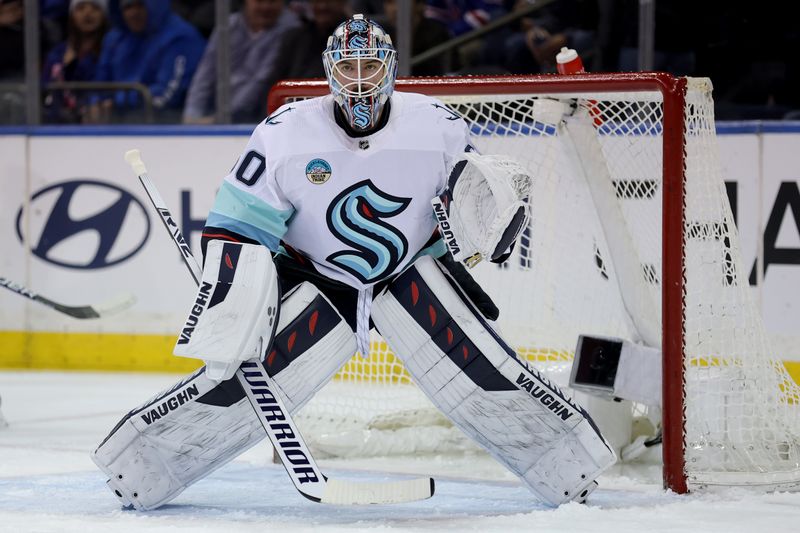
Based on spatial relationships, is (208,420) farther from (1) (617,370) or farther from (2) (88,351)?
(2) (88,351)

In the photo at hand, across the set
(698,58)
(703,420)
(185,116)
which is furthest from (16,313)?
(703,420)

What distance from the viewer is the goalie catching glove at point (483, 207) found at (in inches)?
102

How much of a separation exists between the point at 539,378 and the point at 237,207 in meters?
0.71

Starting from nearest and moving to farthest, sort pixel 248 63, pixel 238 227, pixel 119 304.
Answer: pixel 238 227
pixel 119 304
pixel 248 63

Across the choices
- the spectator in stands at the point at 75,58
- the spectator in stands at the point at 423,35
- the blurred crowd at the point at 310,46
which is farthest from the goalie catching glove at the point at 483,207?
the spectator in stands at the point at 75,58

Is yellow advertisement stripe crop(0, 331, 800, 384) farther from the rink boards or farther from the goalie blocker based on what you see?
the goalie blocker

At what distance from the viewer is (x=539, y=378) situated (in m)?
2.72

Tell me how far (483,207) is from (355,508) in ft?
2.30

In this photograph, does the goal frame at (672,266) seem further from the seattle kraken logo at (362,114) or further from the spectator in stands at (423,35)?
the spectator in stands at (423,35)

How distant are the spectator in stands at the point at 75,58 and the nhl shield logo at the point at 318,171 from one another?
3.30m

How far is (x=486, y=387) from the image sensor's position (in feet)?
8.89

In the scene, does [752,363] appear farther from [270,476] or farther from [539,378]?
[270,476]

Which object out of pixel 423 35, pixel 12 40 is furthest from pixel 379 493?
pixel 12 40

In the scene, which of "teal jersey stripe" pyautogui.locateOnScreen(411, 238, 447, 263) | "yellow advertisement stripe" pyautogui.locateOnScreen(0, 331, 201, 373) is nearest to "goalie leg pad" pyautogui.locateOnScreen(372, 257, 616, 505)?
"teal jersey stripe" pyautogui.locateOnScreen(411, 238, 447, 263)
